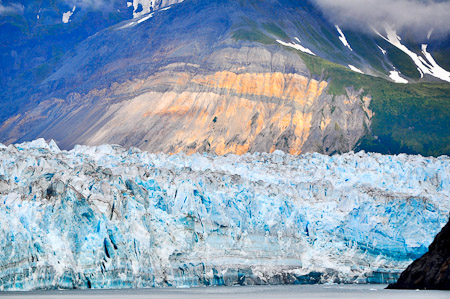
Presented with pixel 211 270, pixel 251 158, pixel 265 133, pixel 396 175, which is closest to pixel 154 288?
pixel 211 270

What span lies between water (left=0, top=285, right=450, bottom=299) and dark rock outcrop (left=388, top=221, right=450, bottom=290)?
0.83 meters

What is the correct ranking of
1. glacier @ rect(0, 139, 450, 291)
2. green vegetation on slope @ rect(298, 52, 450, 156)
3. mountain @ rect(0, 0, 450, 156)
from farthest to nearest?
mountain @ rect(0, 0, 450, 156) → green vegetation on slope @ rect(298, 52, 450, 156) → glacier @ rect(0, 139, 450, 291)

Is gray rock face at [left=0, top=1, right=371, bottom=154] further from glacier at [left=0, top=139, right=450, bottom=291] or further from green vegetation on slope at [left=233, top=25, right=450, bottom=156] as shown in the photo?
glacier at [left=0, top=139, right=450, bottom=291]

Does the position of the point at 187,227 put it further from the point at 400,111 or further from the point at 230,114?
the point at 230,114

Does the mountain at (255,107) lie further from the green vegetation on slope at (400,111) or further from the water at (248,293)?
the water at (248,293)

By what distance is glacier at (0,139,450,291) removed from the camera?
48.2m

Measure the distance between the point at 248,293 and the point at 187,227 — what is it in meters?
8.90

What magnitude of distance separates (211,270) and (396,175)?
88.1 ft

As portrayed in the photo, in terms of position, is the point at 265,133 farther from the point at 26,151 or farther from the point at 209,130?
the point at 26,151

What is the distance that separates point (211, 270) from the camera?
55.5 meters

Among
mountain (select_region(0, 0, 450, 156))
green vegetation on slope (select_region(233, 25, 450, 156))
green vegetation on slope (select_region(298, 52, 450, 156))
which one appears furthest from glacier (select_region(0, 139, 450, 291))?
mountain (select_region(0, 0, 450, 156))

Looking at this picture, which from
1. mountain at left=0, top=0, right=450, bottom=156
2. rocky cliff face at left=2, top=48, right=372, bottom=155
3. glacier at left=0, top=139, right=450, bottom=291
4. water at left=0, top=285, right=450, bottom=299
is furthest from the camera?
rocky cliff face at left=2, top=48, right=372, bottom=155

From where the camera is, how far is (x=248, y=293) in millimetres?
49719

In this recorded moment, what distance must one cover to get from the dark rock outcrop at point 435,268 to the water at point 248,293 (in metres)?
0.83
